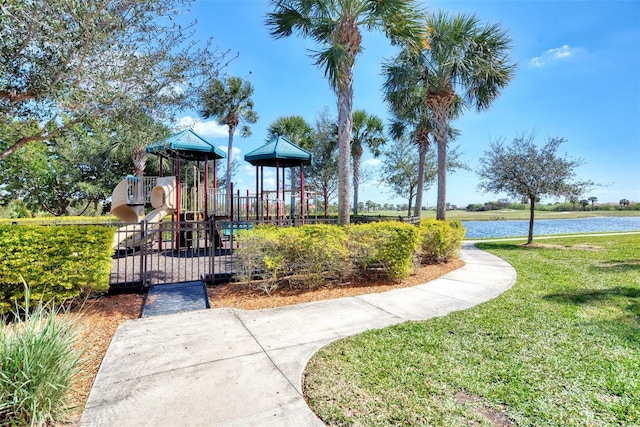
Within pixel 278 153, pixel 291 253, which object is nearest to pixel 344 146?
pixel 291 253

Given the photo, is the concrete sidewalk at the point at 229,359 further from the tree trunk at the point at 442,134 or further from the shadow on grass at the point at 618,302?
the tree trunk at the point at 442,134

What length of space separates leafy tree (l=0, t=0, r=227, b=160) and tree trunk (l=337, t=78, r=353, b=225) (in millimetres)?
2982

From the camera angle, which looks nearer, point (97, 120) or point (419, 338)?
point (419, 338)

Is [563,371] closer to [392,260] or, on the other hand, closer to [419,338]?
[419,338]

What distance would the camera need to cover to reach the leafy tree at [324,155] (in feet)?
70.5

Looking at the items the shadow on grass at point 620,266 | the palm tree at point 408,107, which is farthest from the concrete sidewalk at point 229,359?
the palm tree at point 408,107

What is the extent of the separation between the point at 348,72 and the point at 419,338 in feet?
20.0

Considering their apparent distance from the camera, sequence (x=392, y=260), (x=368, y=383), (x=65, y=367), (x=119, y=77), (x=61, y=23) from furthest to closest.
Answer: (x=392, y=260) < (x=119, y=77) < (x=61, y=23) < (x=368, y=383) < (x=65, y=367)

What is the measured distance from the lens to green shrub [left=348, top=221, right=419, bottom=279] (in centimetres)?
642

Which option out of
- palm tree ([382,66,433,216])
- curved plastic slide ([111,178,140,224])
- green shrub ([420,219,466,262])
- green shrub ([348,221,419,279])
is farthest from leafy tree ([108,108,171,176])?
palm tree ([382,66,433,216])

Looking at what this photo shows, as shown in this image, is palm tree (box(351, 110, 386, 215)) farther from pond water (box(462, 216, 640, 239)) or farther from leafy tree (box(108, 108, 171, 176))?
leafy tree (box(108, 108, 171, 176))

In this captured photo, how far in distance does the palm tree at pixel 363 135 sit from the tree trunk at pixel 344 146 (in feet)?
42.3

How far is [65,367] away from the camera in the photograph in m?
2.41

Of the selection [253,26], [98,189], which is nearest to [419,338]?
[253,26]
